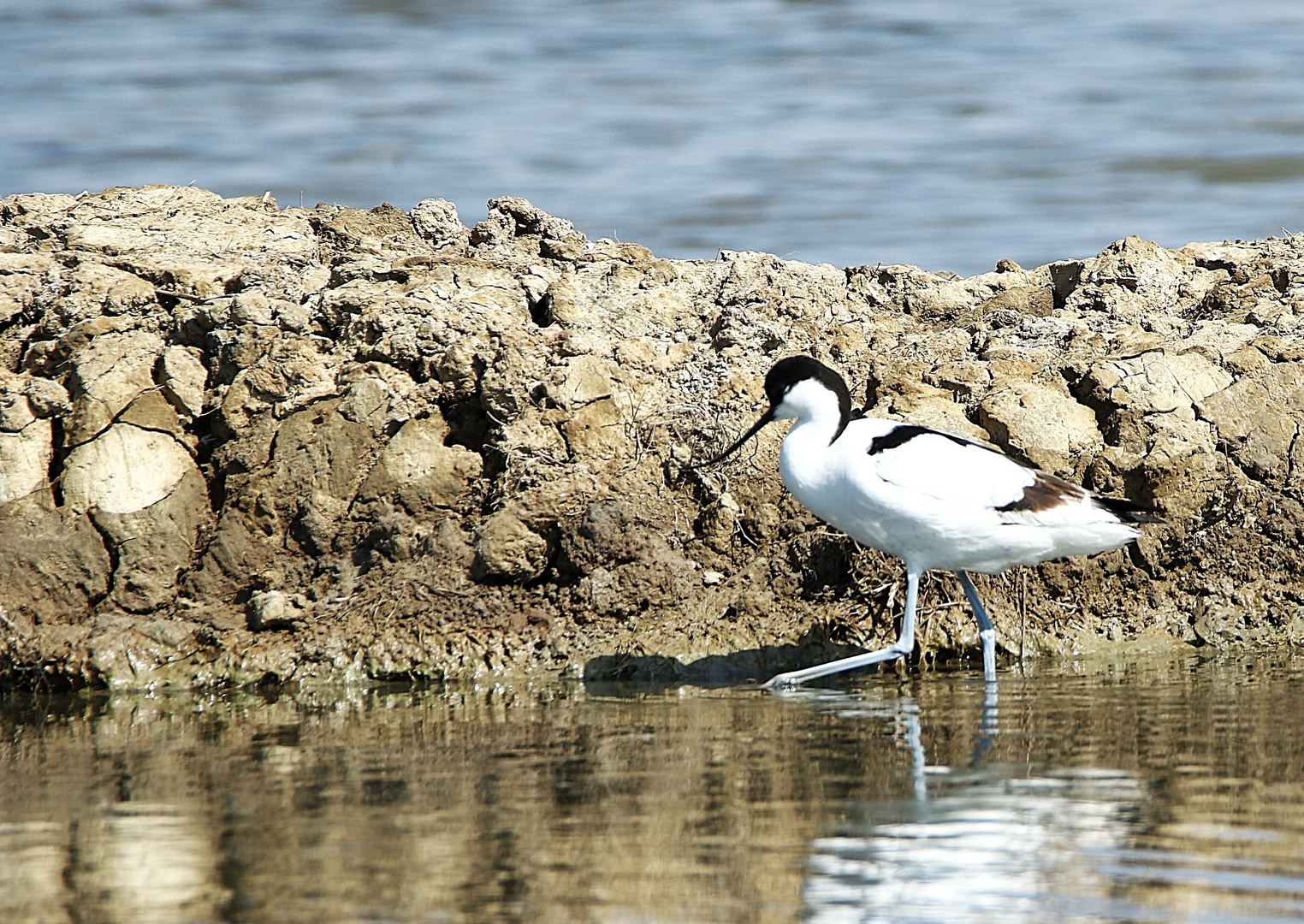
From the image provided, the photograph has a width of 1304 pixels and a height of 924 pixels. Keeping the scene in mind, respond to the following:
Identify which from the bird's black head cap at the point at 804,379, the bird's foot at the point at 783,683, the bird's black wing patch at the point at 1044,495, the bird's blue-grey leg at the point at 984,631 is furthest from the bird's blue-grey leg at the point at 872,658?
the bird's black head cap at the point at 804,379

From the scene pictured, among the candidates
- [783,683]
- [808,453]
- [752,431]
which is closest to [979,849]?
[783,683]

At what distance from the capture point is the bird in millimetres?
6316

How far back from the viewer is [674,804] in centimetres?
446

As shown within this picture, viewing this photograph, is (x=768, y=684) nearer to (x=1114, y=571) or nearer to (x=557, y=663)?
(x=557, y=663)

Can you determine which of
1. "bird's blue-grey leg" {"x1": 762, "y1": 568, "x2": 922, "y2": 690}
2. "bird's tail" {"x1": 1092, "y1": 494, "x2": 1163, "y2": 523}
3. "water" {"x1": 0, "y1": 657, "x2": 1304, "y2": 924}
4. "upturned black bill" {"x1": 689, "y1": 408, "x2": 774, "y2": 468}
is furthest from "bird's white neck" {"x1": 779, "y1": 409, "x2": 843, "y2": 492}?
"bird's tail" {"x1": 1092, "y1": 494, "x2": 1163, "y2": 523}

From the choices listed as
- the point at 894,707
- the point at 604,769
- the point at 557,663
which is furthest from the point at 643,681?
the point at 604,769

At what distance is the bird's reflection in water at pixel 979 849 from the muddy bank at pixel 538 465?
2278 millimetres

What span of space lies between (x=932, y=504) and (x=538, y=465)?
1962 millimetres

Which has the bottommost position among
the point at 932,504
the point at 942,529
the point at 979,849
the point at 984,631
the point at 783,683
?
the point at 979,849

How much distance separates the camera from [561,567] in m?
7.09

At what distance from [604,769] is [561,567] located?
2.21 metres

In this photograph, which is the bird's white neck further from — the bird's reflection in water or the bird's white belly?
the bird's reflection in water

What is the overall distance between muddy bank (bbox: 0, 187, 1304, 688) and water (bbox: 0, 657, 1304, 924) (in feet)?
1.71

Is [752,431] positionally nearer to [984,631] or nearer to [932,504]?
[932,504]
